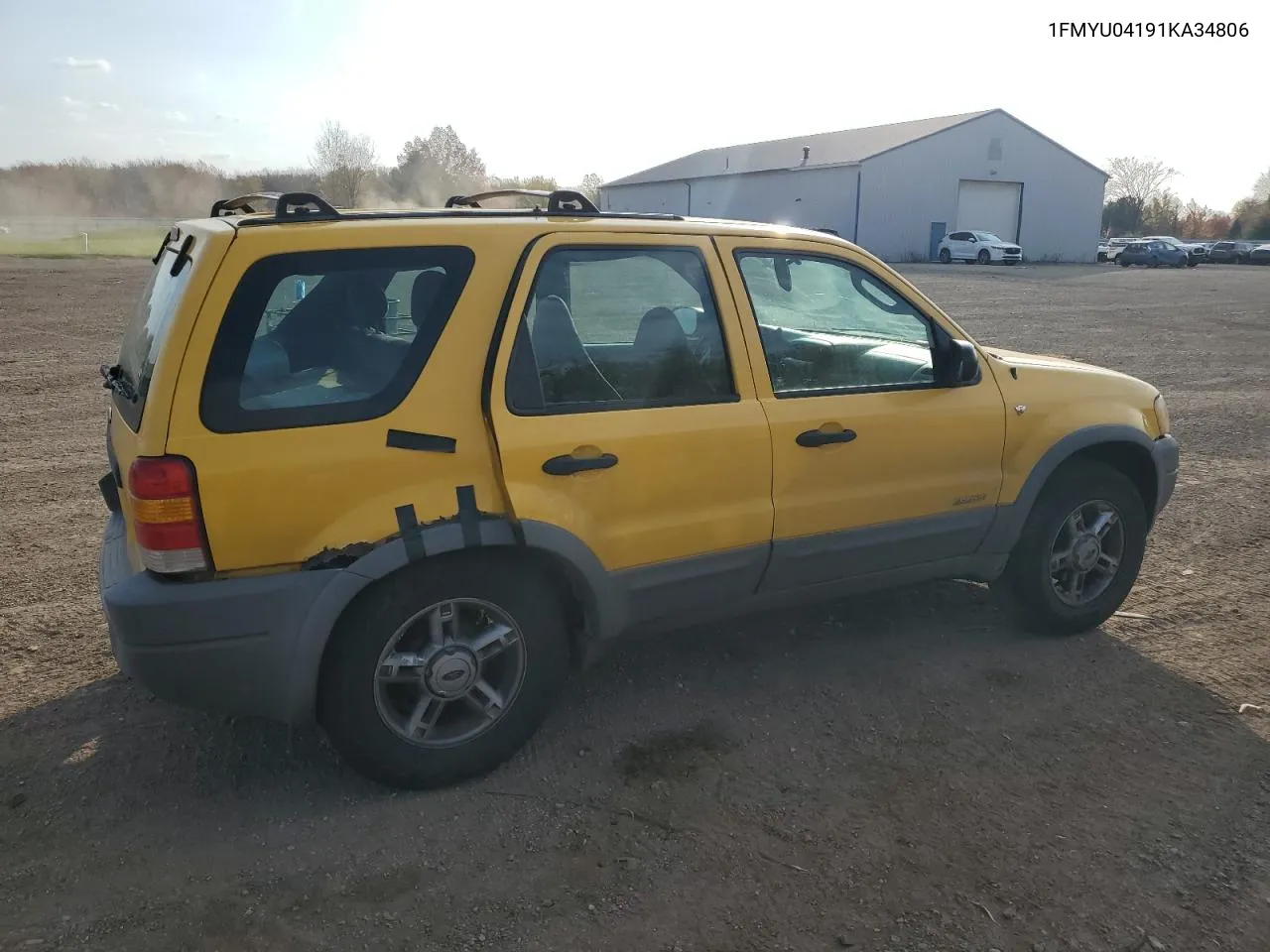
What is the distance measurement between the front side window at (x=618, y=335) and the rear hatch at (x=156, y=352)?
0.98 m

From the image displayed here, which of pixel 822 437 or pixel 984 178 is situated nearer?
pixel 822 437

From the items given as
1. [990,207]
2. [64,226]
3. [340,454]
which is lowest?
[340,454]

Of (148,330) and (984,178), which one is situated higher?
(984,178)

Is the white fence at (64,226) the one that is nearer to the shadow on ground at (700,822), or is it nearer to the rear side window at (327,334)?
the shadow on ground at (700,822)

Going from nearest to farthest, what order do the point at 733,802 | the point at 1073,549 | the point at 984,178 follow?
the point at 733,802 → the point at 1073,549 → the point at 984,178

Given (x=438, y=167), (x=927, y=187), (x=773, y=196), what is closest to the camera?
(x=927, y=187)

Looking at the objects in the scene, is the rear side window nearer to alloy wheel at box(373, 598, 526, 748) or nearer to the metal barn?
alloy wheel at box(373, 598, 526, 748)

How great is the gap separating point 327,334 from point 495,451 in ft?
2.10

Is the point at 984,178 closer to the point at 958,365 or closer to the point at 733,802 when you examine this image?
the point at 958,365

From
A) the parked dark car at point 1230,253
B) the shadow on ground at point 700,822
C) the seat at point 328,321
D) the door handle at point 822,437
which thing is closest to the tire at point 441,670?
the shadow on ground at point 700,822

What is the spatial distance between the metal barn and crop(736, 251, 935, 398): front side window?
144 feet

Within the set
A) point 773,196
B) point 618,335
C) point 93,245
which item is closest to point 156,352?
point 618,335

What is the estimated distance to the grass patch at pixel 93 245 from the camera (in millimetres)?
33781

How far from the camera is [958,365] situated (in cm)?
406
